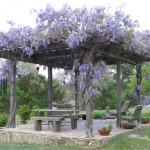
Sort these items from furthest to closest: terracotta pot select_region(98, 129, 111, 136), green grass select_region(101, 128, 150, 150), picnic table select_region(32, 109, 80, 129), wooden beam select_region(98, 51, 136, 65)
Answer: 1. wooden beam select_region(98, 51, 136, 65)
2. picnic table select_region(32, 109, 80, 129)
3. terracotta pot select_region(98, 129, 111, 136)
4. green grass select_region(101, 128, 150, 150)

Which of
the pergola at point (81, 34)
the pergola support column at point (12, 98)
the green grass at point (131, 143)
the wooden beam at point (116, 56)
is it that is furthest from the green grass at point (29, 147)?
the wooden beam at point (116, 56)

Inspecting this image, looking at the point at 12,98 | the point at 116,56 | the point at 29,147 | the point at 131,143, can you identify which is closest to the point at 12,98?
the point at 12,98

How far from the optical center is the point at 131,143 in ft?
23.4

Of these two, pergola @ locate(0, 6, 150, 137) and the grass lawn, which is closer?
the grass lawn

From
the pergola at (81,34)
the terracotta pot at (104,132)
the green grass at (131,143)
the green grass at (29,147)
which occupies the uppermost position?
the pergola at (81,34)

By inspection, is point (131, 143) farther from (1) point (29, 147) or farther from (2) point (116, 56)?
(2) point (116, 56)

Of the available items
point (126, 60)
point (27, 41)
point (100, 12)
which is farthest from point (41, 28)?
point (126, 60)

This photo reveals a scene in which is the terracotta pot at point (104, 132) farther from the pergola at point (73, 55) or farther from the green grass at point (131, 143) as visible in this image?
the pergola at point (73, 55)

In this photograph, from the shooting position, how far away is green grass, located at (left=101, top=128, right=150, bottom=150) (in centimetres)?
673

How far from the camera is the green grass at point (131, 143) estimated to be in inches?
265

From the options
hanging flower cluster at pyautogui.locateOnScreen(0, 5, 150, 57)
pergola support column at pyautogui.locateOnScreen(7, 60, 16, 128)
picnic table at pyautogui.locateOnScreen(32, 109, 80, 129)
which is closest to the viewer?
hanging flower cluster at pyautogui.locateOnScreen(0, 5, 150, 57)

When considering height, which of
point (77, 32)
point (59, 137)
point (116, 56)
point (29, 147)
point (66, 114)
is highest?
point (77, 32)

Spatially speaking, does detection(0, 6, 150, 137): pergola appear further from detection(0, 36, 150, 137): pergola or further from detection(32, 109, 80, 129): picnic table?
detection(32, 109, 80, 129): picnic table

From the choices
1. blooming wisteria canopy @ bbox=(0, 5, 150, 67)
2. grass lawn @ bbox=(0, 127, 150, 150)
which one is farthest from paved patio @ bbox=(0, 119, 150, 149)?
blooming wisteria canopy @ bbox=(0, 5, 150, 67)
